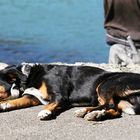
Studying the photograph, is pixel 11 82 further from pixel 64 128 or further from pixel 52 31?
pixel 52 31

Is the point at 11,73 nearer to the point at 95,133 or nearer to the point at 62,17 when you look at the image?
the point at 95,133

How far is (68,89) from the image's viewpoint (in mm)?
7566

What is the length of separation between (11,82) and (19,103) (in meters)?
0.32

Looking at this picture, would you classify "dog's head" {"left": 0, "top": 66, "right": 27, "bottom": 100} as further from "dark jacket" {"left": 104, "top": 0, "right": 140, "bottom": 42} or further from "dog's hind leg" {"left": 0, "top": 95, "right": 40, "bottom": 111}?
"dark jacket" {"left": 104, "top": 0, "right": 140, "bottom": 42}

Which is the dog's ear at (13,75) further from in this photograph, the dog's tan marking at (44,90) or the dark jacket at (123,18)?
the dark jacket at (123,18)

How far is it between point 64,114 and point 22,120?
54cm

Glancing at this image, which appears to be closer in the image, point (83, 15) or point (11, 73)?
point (11, 73)

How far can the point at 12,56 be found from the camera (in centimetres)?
1567

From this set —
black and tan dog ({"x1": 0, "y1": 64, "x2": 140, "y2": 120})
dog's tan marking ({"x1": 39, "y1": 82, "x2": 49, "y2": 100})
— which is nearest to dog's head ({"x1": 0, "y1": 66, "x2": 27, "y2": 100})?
black and tan dog ({"x1": 0, "y1": 64, "x2": 140, "y2": 120})

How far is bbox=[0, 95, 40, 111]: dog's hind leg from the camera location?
7.37 m

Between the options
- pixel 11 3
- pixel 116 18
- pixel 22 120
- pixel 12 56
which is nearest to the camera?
pixel 22 120

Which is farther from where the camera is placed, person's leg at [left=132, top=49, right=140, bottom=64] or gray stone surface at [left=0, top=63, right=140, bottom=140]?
person's leg at [left=132, top=49, right=140, bottom=64]

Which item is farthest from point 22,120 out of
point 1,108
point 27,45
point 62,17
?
point 62,17

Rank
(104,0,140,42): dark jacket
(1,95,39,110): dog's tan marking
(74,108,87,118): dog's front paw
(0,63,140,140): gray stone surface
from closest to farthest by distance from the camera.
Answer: (0,63,140,140): gray stone surface
(74,108,87,118): dog's front paw
(1,95,39,110): dog's tan marking
(104,0,140,42): dark jacket
